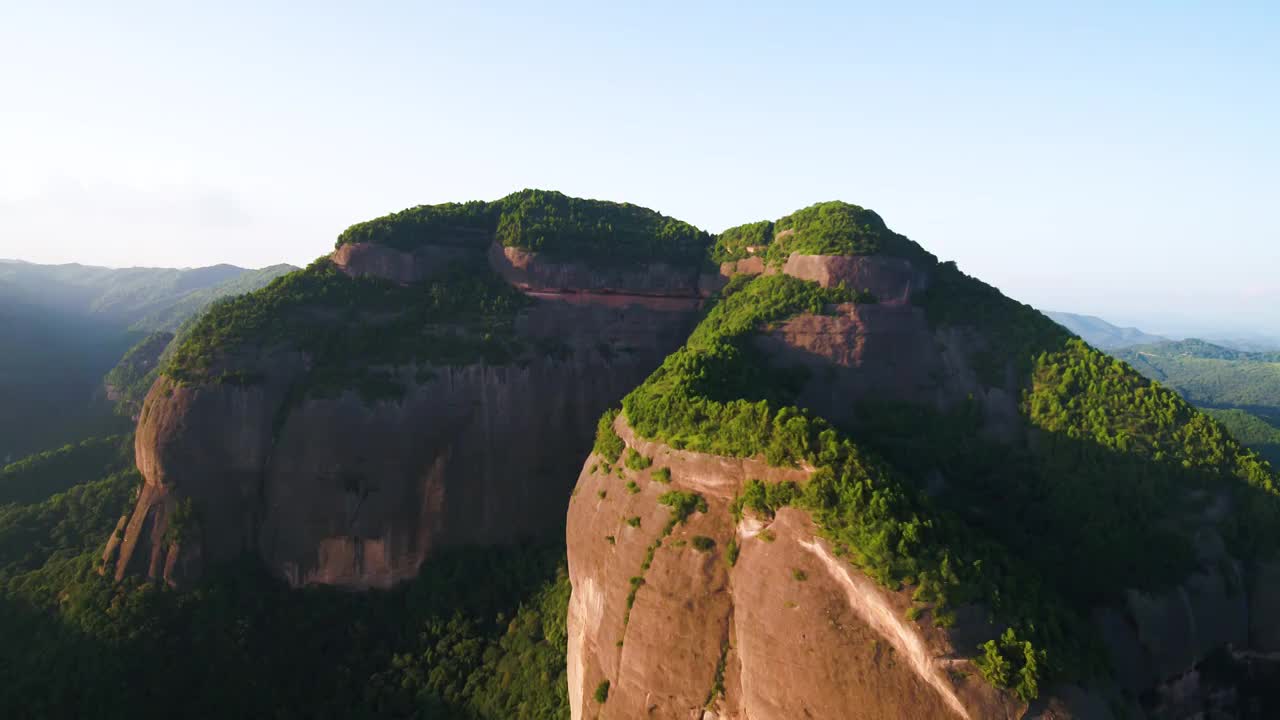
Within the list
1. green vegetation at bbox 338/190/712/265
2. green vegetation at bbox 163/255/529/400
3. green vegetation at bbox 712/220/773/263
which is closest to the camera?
green vegetation at bbox 163/255/529/400

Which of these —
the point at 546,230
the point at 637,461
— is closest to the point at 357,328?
the point at 546,230

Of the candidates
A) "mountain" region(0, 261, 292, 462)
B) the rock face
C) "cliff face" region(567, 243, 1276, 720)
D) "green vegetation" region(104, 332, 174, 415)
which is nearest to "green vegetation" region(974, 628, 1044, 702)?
"cliff face" region(567, 243, 1276, 720)

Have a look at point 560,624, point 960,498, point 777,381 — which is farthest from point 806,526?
point 560,624

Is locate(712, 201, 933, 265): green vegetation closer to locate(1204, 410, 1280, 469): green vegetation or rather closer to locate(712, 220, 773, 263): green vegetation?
locate(712, 220, 773, 263): green vegetation

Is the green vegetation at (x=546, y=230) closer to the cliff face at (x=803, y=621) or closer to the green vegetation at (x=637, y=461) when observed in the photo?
the cliff face at (x=803, y=621)

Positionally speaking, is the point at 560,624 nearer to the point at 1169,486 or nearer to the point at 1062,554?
the point at 1062,554

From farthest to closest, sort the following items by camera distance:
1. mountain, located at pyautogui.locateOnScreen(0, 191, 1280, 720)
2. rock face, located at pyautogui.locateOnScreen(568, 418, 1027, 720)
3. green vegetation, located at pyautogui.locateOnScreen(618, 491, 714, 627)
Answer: green vegetation, located at pyautogui.locateOnScreen(618, 491, 714, 627) → mountain, located at pyautogui.locateOnScreen(0, 191, 1280, 720) → rock face, located at pyautogui.locateOnScreen(568, 418, 1027, 720)

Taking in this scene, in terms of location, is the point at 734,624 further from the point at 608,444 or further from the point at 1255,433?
the point at 1255,433
